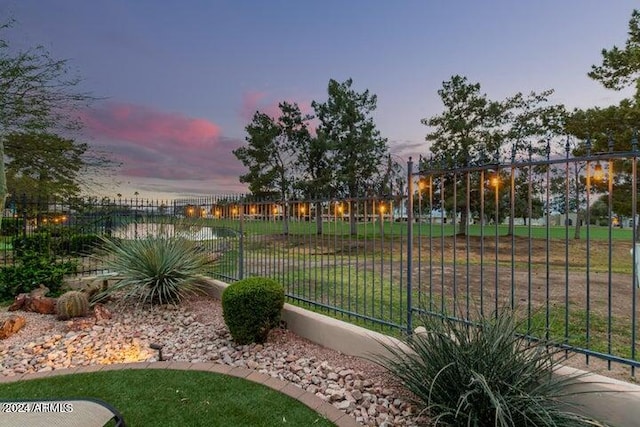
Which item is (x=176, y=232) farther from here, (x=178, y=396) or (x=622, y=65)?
(x=622, y=65)

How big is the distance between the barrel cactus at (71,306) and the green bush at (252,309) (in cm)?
283

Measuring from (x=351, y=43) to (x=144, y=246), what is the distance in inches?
294

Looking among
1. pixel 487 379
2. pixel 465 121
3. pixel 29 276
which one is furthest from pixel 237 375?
pixel 465 121

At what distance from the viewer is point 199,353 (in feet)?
14.6

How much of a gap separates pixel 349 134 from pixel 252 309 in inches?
770

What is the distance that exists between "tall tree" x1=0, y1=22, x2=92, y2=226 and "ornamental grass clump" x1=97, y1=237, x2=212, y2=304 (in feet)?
16.1

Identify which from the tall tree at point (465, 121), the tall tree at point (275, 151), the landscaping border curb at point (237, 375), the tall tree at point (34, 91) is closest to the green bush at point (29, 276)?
the tall tree at point (34, 91)

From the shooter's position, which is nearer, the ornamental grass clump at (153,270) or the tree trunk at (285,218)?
the tree trunk at (285,218)

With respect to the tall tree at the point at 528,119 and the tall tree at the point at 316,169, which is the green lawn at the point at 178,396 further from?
the tall tree at the point at 528,119

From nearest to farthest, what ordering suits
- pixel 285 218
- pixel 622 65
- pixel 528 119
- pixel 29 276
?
pixel 285 218
pixel 29 276
pixel 622 65
pixel 528 119

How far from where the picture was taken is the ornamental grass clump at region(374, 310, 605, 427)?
2.38 meters

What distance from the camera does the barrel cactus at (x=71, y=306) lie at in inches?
218

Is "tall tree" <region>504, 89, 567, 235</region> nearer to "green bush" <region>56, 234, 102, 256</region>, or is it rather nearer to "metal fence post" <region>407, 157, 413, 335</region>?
"metal fence post" <region>407, 157, 413, 335</region>

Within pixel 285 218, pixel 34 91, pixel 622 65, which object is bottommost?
pixel 285 218
